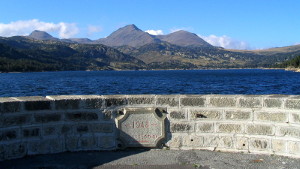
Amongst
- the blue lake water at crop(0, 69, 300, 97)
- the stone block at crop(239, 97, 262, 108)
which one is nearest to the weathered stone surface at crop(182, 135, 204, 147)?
the stone block at crop(239, 97, 262, 108)

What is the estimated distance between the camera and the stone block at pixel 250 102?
21.8ft

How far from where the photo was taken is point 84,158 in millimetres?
6504

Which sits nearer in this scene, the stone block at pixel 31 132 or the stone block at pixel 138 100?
the stone block at pixel 31 132

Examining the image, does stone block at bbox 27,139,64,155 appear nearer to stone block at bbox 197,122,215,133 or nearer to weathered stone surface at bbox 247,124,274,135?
stone block at bbox 197,122,215,133

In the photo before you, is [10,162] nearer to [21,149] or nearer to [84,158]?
[21,149]

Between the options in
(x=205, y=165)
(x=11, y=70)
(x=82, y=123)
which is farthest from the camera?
(x=11, y=70)

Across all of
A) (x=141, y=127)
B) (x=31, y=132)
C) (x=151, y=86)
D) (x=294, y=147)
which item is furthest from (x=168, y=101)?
(x=151, y=86)

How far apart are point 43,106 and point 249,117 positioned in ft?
13.1

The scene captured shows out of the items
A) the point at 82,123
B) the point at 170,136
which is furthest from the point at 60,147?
the point at 170,136

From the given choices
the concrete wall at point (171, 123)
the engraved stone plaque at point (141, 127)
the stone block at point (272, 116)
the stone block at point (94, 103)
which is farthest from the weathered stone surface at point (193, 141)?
the stone block at point (94, 103)

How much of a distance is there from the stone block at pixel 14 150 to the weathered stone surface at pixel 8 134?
0.42 ft

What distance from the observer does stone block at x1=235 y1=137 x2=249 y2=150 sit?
6.73 meters

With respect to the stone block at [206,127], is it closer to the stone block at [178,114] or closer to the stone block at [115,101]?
the stone block at [178,114]

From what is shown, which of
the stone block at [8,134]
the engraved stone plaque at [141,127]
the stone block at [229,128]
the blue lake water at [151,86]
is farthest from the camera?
the blue lake water at [151,86]
